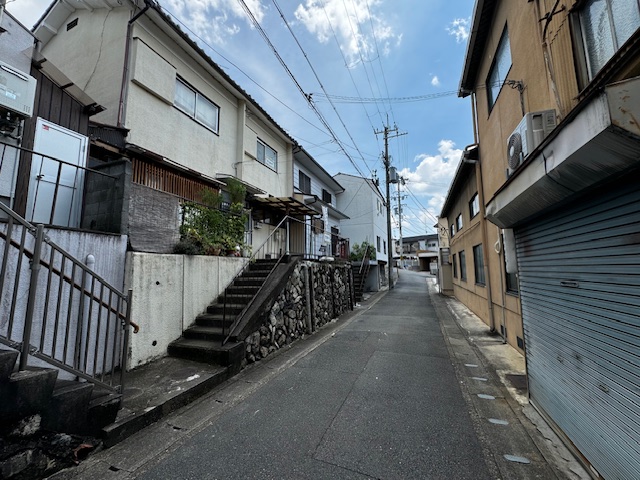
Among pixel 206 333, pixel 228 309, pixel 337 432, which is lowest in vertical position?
pixel 337 432

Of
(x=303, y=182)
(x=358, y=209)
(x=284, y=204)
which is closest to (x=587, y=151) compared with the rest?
(x=284, y=204)

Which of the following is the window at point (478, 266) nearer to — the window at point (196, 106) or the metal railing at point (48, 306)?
the metal railing at point (48, 306)

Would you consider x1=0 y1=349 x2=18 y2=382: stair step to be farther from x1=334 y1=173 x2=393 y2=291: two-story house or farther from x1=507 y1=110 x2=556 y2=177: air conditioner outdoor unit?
x1=334 y1=173 x2=393 y2=291: two-story house

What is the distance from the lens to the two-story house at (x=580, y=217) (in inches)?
73.6

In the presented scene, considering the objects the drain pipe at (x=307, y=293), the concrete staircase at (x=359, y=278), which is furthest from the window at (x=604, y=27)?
the concrete staircase at (x=359, y=278)

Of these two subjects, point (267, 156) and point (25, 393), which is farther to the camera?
point (267, 156)

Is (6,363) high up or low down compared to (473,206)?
down

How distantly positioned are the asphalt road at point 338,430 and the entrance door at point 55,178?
3914mm

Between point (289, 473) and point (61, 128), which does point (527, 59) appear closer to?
point (289, 473)

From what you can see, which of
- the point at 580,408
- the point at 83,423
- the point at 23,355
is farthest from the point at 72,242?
the point at 580,408

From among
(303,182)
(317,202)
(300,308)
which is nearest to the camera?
(300,308)

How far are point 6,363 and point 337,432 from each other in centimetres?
297

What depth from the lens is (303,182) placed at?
1443cm

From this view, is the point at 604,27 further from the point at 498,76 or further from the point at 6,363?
the point at 6,363
